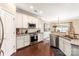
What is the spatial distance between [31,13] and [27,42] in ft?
5.02

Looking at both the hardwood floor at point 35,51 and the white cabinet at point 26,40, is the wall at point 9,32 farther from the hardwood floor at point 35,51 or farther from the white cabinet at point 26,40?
the white cabinet at point 26,40

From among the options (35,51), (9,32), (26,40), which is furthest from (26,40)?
(9,32)

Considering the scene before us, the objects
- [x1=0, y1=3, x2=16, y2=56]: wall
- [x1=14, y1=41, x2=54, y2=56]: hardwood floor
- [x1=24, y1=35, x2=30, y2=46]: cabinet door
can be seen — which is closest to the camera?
[x1=0, y1=3, x2=16, y2=56]: wall

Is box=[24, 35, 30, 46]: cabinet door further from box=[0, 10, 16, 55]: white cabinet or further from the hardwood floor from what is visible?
box=[0, 10, 16, 55]: white cabinet

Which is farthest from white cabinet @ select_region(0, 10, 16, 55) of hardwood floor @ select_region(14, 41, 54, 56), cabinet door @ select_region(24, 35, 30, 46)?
cabinet door @ select_region(24, 35, 30, 46)

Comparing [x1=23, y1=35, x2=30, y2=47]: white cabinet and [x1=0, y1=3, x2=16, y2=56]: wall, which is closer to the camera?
[x1=0, y1=3, x2=16, y2=56]: wall

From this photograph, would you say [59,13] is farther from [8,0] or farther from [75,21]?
[8,0]

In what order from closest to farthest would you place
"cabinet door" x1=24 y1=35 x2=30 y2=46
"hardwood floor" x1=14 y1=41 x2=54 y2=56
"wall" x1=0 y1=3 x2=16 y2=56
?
"wall" x1=0 y1=3 x2=16 y2=56
"hardwood floor" x1=14 y1=41 x2=54 y2=56
"cabinet door" x1=24 y1=35 x2=30 y2=46

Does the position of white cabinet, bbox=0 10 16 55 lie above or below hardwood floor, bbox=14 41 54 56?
above

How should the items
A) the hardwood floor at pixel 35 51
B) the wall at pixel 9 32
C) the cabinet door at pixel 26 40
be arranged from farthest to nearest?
the cabinet door at pixel 26 40
the hardwood floor at pixel 35 51
the wall at pixel 9 32

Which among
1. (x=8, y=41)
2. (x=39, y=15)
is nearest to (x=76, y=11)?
(x=39, y=15)

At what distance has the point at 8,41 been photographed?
2.40 metres

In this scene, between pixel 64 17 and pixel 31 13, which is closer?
pixel 64 17

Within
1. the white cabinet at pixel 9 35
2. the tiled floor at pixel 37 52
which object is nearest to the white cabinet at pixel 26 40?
the tiled floor at pixel 37 52
